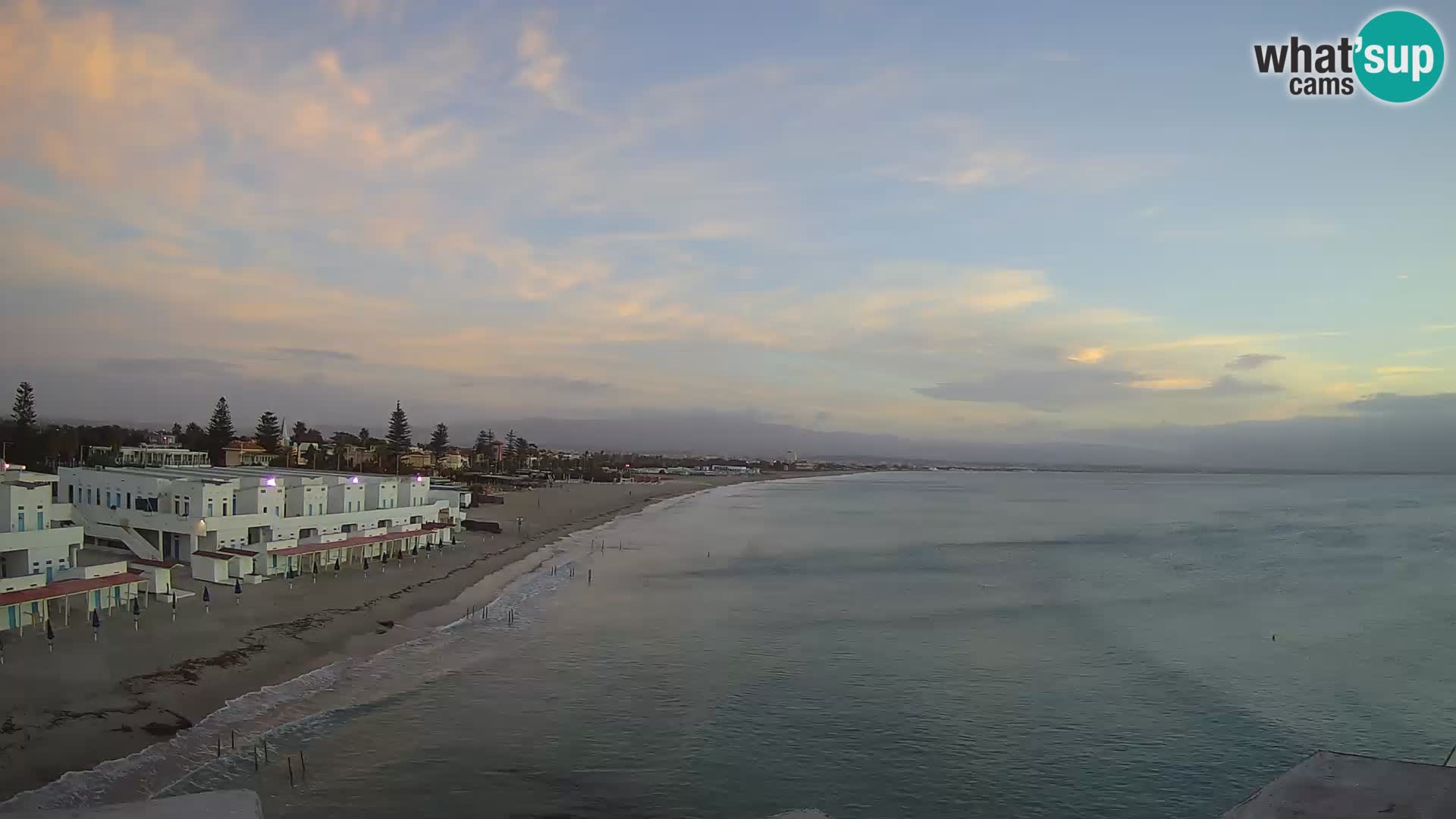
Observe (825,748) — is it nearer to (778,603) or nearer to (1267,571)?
(778,603)

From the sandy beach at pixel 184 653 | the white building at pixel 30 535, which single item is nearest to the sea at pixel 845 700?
the sandy beach at pixel 184 653

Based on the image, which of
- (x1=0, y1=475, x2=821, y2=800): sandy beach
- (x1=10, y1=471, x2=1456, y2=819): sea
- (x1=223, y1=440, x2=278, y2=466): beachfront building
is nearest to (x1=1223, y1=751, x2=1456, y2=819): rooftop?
(x1=10, y1=471, x2=1456, y2=819): sea

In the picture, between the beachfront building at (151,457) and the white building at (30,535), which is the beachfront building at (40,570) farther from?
the beachfront building at (151,457)

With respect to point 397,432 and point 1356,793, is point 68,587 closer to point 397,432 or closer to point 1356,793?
point 1356,793

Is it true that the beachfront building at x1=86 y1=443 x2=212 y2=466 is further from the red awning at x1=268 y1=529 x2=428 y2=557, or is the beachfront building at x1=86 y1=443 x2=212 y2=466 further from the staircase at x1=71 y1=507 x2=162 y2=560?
the red awning at x1=268 y1=529 x2=428 y2=557

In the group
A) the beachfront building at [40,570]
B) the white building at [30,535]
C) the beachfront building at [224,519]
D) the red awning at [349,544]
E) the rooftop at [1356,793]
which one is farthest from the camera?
the red awning at [349,544]
